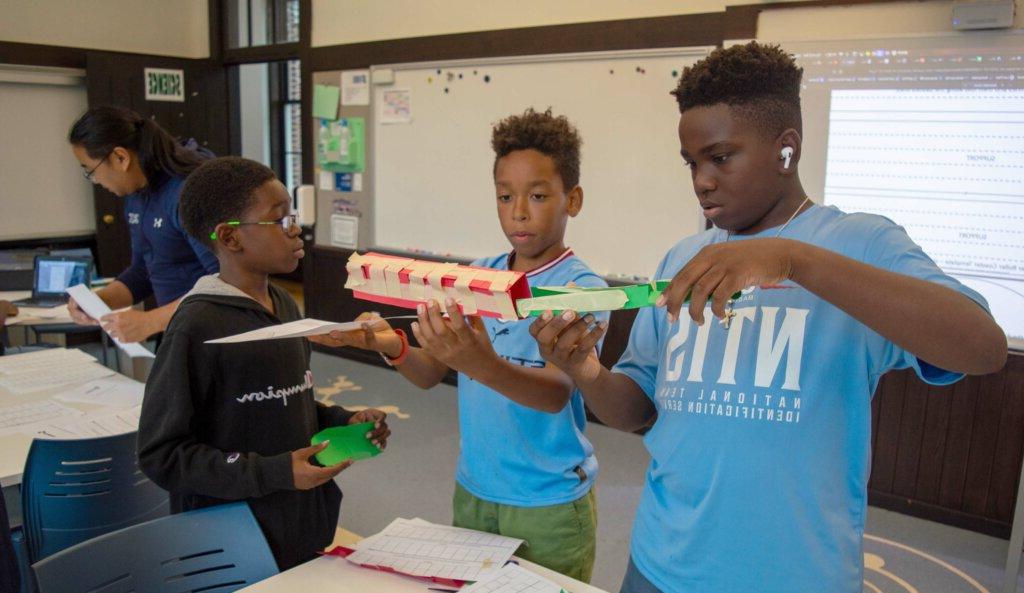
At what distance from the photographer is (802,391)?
97 cm

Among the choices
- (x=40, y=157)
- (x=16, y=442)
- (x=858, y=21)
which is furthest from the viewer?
(x=40, y=157)

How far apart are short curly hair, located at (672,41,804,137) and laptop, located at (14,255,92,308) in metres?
Answer: 3.69

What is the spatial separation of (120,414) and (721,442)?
1.83 meters

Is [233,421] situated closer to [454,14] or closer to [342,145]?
[454,14]

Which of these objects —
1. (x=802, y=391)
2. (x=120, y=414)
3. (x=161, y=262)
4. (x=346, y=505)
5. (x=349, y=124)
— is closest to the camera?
(x=802, y=391)

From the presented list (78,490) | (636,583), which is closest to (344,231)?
(78,490)

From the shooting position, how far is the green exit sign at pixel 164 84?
5.85m

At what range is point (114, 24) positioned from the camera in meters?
5.88

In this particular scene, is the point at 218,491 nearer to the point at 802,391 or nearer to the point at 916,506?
the point at 802,391

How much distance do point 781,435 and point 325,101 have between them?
15.6 feet

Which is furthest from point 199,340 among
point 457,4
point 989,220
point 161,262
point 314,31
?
point 314,31

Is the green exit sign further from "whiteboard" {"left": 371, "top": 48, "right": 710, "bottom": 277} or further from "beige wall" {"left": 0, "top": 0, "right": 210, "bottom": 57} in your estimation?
"whiteboard" {"left": 371, "top": 48, "right": 710, "bottom": 277}

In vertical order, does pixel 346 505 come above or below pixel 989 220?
below

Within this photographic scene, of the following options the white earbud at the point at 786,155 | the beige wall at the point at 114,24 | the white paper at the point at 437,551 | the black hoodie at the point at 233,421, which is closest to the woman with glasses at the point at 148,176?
the black hoodie at the point at 233,421
